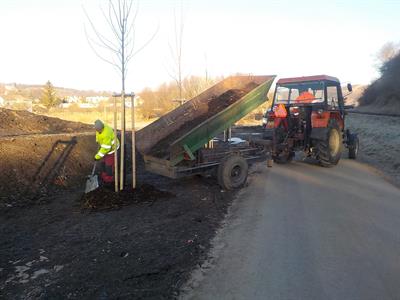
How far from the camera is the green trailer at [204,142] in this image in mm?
7270

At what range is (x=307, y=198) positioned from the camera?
23.6 feet

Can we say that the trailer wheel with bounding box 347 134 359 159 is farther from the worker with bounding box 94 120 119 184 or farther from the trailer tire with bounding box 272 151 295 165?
the worker with bounding box 94 120 119 184

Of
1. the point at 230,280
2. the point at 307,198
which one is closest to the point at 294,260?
the point at 230,280

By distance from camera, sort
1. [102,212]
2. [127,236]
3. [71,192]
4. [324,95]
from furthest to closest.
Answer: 1. [324,95]
2. [71,192]
3. [102,212]
4. [127,236]

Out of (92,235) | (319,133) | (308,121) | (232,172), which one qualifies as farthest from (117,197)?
(308,121)

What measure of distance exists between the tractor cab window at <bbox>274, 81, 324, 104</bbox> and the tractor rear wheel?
0.83 m

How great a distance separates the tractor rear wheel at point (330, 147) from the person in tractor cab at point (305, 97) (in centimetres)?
83

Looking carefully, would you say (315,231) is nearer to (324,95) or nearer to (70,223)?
(70,223)

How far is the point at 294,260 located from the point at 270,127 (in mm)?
6443

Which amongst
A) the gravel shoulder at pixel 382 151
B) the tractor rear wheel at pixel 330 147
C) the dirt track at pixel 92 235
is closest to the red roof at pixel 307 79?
the tractor rear wheel at pixel 330 147

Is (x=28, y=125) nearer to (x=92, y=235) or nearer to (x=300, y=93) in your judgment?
(x=300, y=93)

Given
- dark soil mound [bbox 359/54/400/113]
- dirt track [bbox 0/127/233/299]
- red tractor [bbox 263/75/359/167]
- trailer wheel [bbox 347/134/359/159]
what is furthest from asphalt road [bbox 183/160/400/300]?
dark soil mound [bbox 359/54/400/113]

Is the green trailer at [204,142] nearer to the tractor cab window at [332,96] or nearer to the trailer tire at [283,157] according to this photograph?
the trailer tire at [283,157]

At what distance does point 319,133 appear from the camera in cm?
998
